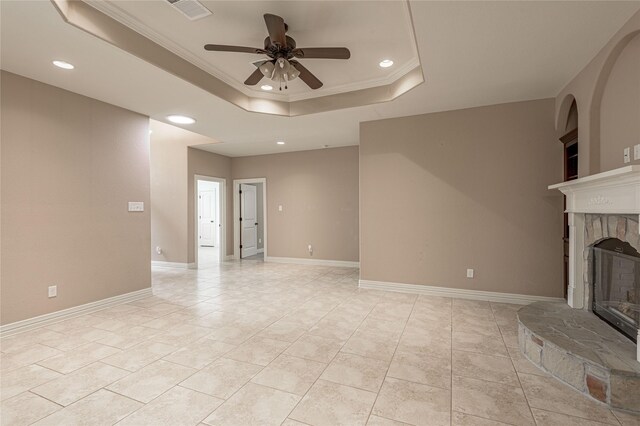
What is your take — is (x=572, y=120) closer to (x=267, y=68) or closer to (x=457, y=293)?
(x=457, y=293)

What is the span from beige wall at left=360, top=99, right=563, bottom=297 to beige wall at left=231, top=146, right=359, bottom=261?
72.0 inches

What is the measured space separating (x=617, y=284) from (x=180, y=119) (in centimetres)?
548

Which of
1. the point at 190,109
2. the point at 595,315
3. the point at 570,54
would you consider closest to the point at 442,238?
the point at 595,315

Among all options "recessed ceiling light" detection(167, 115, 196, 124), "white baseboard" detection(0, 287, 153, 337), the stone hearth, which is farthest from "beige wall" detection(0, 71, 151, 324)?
the stone hearth

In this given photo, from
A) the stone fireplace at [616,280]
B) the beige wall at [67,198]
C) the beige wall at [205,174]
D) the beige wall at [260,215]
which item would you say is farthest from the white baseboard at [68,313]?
the stone fireplace at [616,280]

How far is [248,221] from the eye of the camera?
8.12 metres

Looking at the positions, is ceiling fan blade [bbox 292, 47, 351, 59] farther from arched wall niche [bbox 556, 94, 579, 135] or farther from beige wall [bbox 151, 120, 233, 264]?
beige wall [bbox 151, 120, 233, 264]

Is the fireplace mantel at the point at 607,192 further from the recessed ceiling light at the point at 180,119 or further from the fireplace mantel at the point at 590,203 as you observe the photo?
the recessed ceiling light at the point at 180,119

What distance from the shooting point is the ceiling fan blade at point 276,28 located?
2.17m

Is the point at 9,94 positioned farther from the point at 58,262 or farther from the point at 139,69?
the point at 58,262

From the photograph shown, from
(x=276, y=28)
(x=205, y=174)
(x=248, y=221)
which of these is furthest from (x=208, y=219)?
(x=276, y=28)

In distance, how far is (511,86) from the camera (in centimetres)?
337

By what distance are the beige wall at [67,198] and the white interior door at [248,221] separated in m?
3.47

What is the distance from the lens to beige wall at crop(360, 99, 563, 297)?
3.74 meters
